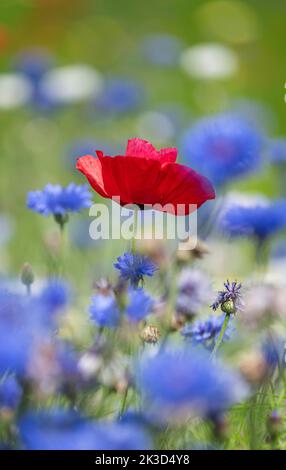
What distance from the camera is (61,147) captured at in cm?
229

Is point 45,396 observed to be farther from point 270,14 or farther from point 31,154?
point 270,14

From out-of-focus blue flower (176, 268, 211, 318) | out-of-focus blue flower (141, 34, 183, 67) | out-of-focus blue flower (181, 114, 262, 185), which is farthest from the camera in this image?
out-of-focus blue flower (141, 34, 183, 67)

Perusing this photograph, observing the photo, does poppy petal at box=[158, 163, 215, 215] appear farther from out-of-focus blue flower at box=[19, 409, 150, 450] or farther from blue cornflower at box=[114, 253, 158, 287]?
out-of-focus blue flower at box=[19, 409, 150, 450]

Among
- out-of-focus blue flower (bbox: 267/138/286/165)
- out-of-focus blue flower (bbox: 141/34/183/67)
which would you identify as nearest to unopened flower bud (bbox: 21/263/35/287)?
out-of-focus blue flower (bbox: 267/138/286/165)

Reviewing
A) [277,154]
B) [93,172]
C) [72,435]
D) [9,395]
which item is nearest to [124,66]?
[277,154]

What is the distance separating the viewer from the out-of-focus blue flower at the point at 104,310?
2.01 ft

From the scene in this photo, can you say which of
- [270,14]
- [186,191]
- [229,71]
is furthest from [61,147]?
[186,191]

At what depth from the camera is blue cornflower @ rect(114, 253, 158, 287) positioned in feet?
2.13

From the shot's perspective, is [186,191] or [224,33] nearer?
[186,191]

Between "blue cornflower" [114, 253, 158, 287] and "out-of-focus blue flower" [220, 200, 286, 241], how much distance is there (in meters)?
0.27

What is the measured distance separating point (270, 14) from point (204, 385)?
2938 mm

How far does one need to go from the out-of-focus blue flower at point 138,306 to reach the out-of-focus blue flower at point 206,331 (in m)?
0.11

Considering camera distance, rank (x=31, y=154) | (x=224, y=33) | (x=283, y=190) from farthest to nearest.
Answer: (x=224, y=33) → (x=31, y=154) → (x=283, y=190)

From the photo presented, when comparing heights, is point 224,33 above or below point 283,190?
above
